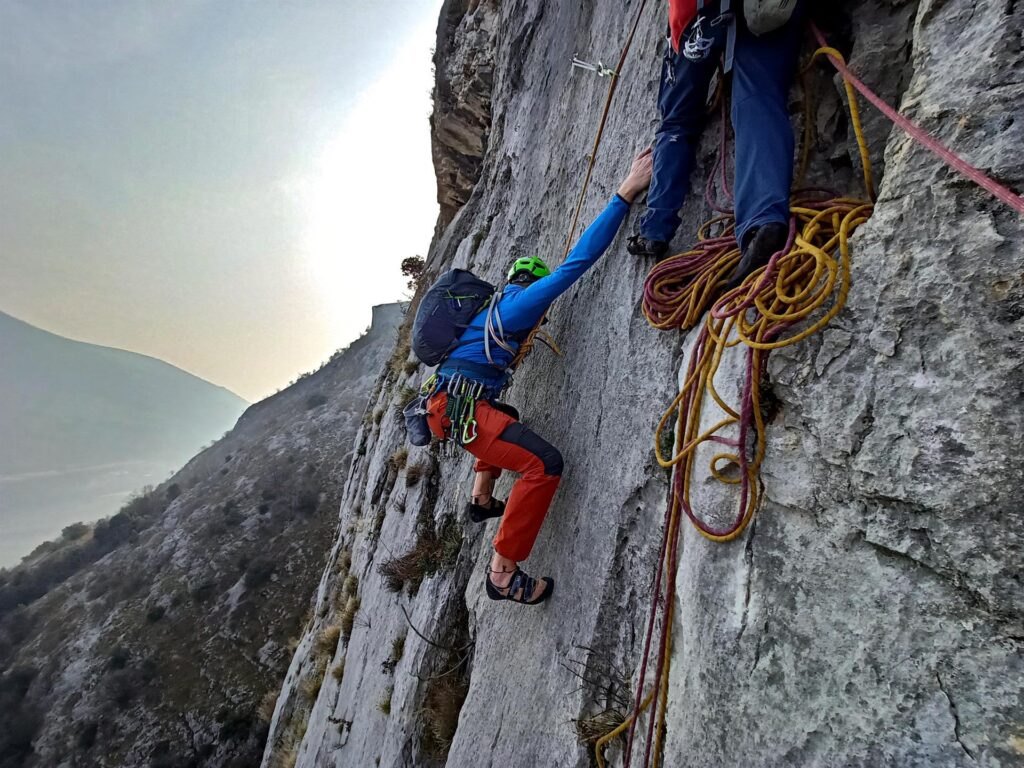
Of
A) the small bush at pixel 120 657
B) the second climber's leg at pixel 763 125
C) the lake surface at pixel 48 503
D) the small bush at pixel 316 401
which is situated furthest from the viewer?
the lake surface at pixel 48 503

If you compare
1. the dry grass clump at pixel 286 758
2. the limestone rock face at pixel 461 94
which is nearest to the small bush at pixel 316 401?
the limestone rock face at pixel 461 94

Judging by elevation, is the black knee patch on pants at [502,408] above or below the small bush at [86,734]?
above

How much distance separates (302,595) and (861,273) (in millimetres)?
24399

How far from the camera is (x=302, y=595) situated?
69.8ft

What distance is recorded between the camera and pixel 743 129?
2.48 metres

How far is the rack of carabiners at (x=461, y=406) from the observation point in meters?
3.50

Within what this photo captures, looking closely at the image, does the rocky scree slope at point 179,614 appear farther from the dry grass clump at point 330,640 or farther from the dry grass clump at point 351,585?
the dry grass clump at point 351,585

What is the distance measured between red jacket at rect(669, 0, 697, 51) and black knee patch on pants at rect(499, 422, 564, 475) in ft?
8.80

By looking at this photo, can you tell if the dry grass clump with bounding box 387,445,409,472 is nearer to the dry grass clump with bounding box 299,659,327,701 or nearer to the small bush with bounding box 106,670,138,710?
the dry grass clump with bounding box 299,659,327,701

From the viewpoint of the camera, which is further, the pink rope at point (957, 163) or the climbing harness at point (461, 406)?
the climbing harness at point (461, 406)

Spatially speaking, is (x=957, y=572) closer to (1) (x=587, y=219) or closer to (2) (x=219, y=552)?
(1) (x=587, y=219)

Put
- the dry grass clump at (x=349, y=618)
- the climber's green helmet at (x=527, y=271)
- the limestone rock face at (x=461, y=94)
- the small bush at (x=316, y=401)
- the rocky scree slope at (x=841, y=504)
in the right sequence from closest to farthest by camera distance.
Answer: the rocky scree slope at (x=841, y=504) → the climber's green helmet at (x=527, y=271) → the dry grass clump at (x=349, y=618) → the limestone rock face at (x=461, y=94) → the small bush at (x=316, y=401)

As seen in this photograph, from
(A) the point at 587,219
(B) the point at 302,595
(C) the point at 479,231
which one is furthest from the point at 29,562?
(A) the point at 587,219

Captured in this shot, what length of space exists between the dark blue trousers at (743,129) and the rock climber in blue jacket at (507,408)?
0.83 ft
